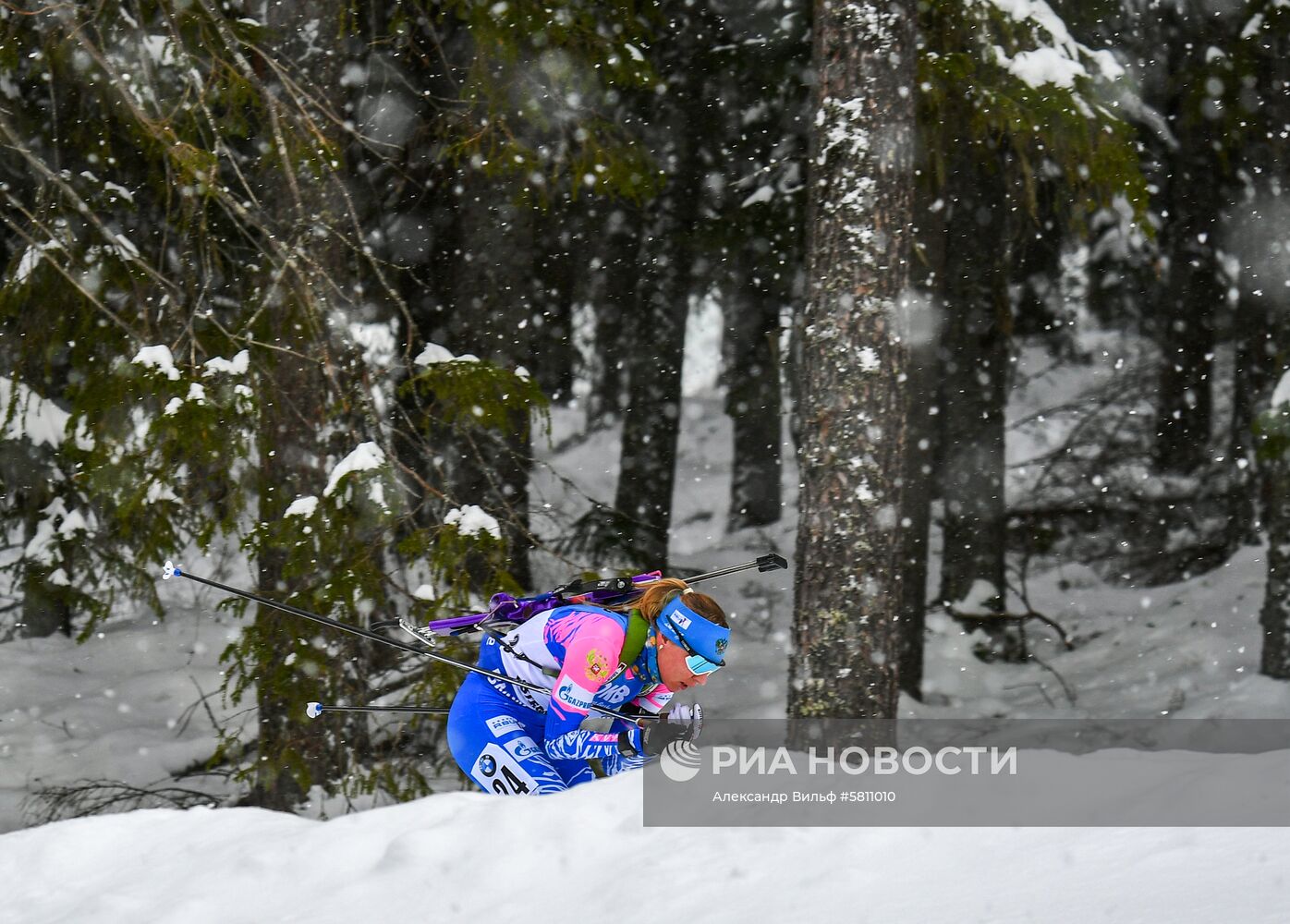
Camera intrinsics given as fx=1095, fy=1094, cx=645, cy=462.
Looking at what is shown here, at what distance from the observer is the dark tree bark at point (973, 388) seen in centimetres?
1057

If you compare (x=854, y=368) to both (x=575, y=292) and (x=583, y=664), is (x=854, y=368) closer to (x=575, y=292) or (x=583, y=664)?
(x=583, y=664)

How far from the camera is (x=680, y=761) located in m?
4.15

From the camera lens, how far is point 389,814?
400 centimetres

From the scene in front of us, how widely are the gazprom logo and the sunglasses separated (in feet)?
0.95

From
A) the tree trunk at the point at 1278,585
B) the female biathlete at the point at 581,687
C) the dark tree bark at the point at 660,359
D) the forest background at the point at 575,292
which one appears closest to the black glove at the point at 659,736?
the female biathlete at the point at 581,687

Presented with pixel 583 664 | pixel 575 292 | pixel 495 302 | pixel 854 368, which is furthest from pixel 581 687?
pixel 575 292

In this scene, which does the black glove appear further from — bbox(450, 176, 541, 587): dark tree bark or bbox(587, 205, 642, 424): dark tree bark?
bbox(587, 205, 642, 424): dark tree bark

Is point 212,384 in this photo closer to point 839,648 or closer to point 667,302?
point 839,648

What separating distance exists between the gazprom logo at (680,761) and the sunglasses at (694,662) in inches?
11.4

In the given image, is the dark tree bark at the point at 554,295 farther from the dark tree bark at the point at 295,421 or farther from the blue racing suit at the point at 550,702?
the blue racing suit at the point at 550,702

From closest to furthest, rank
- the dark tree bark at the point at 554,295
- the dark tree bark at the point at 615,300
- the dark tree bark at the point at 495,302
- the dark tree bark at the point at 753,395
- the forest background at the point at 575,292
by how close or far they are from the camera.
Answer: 1. the forest background at the point at 575,292
2. the dark tree bark at the point at 495,302
3. the dark tree bark at the point at 554,295
4. the dark tree bark at the point at 753,395
5. the dark tree bark at the point at 615,300

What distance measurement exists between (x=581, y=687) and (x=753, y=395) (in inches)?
303

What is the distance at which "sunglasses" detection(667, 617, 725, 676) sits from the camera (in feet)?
14.2

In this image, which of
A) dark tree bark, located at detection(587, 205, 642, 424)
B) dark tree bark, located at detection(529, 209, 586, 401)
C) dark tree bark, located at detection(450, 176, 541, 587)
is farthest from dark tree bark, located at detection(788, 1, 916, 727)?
dark tree bark, located at detection(587, 205, 642, 424)
